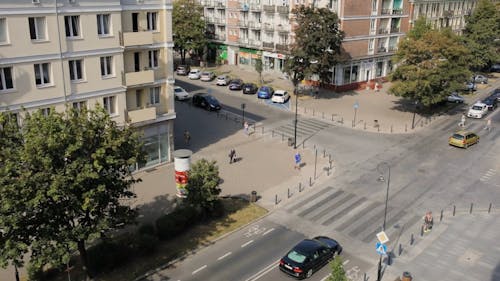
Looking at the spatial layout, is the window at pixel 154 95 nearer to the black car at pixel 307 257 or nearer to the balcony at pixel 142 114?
the balcony at pixel 142 114

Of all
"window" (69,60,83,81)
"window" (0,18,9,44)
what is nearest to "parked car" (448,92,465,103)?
"window" (69,60,83,81)

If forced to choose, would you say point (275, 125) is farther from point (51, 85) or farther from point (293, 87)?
point (51, 85)

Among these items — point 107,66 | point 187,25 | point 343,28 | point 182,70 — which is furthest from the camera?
point 187,25

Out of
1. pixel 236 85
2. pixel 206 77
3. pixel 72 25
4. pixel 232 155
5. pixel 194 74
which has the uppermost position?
pixel 72 25

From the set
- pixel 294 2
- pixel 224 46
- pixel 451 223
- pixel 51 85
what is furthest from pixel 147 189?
pixel 224 46

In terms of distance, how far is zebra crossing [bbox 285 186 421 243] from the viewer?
1298 inches

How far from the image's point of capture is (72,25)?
113ft

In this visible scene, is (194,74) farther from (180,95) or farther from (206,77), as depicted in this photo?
(180,95)

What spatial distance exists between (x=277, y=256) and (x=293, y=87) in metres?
45.7

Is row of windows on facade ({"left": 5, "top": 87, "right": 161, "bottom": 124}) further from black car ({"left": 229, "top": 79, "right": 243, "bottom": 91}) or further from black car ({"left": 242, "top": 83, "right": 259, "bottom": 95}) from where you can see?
black car ({"left": 229, "top": 79, "right": 243, "bottom": 91})

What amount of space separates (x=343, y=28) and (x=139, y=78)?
38.3 metres

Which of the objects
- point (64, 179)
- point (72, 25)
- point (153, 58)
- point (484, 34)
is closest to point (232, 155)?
point (153, 58)

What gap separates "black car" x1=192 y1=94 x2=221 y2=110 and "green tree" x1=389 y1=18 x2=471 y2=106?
21438 mm

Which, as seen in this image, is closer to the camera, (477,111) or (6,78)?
(6,78)
